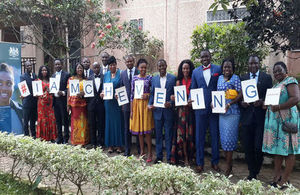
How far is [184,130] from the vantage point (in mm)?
5578

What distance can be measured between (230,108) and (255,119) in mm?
418

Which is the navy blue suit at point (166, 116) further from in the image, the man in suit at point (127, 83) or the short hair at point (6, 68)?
the short hair at point (6, 68)

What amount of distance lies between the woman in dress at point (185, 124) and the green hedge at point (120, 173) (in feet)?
6.72

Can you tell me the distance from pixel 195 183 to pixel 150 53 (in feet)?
33.3

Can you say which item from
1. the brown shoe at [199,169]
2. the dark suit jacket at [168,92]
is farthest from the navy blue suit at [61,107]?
the brown shoe at [199,169]

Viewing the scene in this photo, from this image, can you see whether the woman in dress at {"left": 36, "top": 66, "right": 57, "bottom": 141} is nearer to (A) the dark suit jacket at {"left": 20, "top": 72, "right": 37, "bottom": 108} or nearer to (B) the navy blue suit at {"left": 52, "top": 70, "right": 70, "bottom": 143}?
(B) the navy blue suit at {"left": 52, "top": 70, "right": 70, "bottom": 143}

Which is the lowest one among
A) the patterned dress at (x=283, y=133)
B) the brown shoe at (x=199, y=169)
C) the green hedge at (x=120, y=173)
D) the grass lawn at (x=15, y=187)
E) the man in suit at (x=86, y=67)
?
the grass lawn at (x=15, y=187)

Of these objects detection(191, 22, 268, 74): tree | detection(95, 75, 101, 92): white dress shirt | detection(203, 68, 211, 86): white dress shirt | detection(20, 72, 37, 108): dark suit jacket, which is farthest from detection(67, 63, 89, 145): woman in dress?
detection(191, 22, 268, 74): tree

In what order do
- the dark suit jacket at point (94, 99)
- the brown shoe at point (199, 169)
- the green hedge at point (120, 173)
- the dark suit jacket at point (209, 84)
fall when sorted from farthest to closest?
the dark suit jacket at point (94, 99), the brown shoe at point (199, 169), the dark suit jacket at point (209, 84), the green hedge at point (120, 173)

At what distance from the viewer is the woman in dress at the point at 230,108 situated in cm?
494

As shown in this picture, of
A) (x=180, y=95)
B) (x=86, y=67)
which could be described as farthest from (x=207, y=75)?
(x=86, y=67)

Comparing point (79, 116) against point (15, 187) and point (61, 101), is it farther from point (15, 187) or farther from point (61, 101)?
point (15, 187)

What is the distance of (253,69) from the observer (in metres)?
4.84

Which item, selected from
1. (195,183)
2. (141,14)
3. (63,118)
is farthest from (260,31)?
(141,14)
